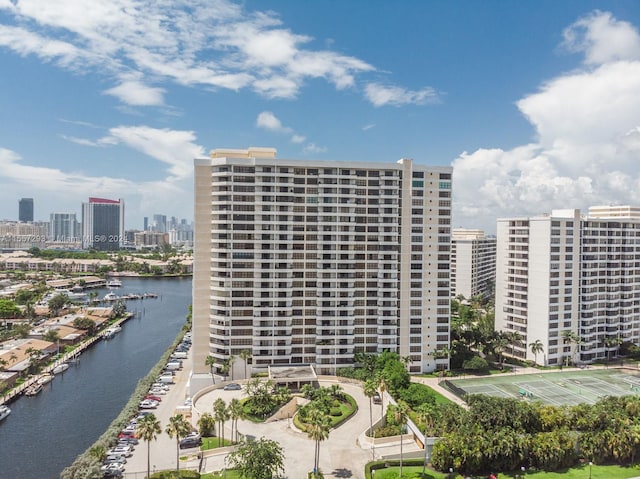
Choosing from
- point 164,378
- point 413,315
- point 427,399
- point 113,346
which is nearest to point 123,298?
point 113,346

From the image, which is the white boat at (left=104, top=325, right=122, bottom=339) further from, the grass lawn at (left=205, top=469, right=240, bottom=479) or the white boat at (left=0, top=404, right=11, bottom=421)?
the grass lawn at (left=205, top=469, right=240, bottom=479)

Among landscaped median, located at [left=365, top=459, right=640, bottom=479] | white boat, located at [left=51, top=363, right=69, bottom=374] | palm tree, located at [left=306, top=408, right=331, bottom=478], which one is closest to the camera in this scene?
palm tree, located at [left=306, top=408, right=331, bottom=478]

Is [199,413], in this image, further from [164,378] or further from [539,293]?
[539,293]

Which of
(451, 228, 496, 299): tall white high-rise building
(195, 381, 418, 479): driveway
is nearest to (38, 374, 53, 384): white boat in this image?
(195, 381, 418, 479): driveway

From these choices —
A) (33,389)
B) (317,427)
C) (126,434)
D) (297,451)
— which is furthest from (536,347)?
(33,389)

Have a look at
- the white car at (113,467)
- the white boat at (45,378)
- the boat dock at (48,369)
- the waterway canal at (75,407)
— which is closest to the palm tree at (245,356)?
the waterway canal at (75,407)
